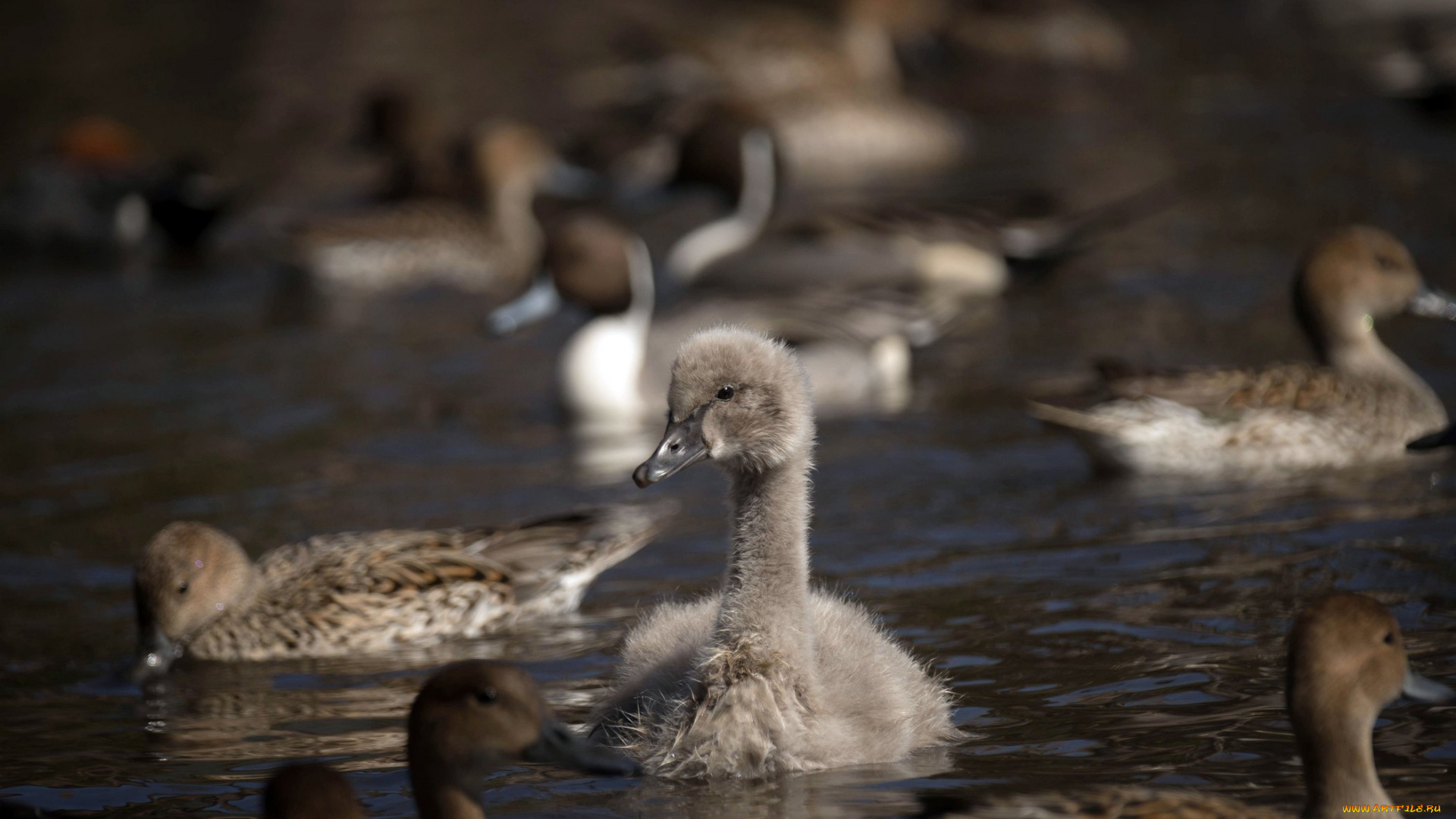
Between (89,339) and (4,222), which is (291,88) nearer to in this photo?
(4,222)

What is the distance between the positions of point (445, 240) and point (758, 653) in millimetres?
10904

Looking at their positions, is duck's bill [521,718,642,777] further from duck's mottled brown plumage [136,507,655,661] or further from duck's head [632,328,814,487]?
duck's mottled brown plumage [136,507,655,661]

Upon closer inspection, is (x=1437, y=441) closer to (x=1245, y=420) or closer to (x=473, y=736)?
(x=1245, y=420)

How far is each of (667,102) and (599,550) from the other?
45.3 feet

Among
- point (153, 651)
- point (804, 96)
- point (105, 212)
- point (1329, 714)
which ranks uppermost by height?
point (804, 96)

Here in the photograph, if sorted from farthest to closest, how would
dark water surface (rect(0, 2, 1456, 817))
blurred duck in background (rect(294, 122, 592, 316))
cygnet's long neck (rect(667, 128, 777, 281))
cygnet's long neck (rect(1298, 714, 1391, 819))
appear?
blurred duck in background (rect(294, 122, 592, 316)), cygnet's long neck (rect(667, 128, 777, 281)), dark water surface (rect(0, 2, 1456, 817)), cygnet's long neck (rect(1298, 714, 1391, 819))

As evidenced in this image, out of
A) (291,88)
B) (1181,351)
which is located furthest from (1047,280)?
(291,88)

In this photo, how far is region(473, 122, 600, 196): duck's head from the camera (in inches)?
666

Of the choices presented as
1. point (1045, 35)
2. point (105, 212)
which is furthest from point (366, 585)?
point (1045, 35)

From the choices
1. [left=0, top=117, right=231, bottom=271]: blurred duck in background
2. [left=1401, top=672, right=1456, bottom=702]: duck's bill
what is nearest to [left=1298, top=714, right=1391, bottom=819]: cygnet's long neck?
[left=1401, top=672, right=1456, bottom=702]: duck's bill

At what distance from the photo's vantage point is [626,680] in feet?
20.1

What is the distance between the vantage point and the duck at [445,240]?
51.8 feet

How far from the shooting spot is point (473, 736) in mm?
4871

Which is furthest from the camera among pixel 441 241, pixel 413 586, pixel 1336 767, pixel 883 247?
pixel 441 241
